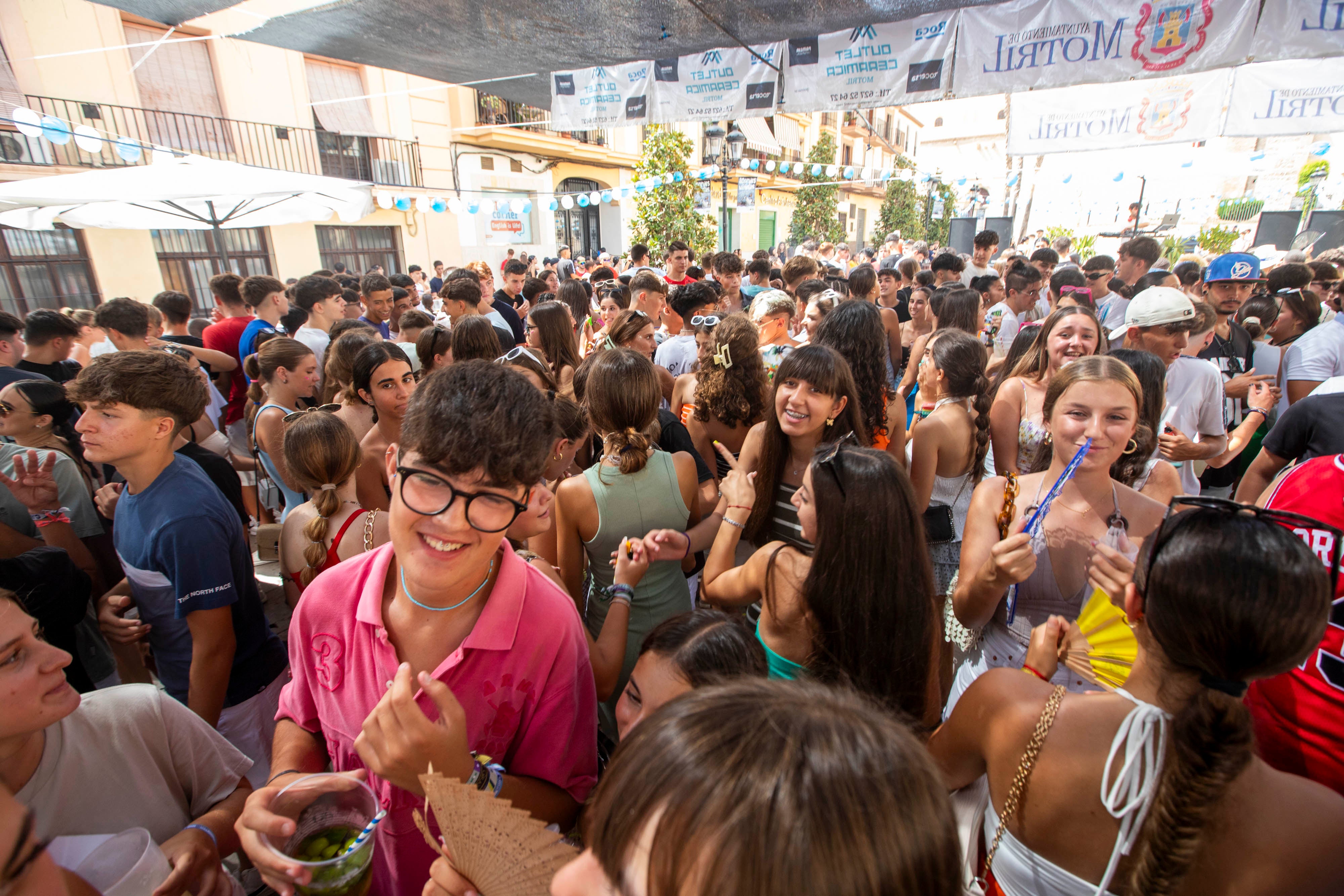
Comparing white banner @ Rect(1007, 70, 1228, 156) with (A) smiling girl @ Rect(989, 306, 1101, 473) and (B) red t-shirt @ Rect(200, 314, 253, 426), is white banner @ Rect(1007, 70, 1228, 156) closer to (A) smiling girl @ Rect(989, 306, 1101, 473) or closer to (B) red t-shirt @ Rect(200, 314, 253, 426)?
(A) smiling girl @ Rect(989, 306, 1101, 473)

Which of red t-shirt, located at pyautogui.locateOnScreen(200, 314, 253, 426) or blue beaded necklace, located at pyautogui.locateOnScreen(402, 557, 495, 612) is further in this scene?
red t-shirt, located at pyautogui.locateOnScreen(200, 314, 253, 426)

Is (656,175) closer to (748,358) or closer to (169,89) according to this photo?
(748,358)

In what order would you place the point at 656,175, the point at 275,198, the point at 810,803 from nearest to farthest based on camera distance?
the point at 810,803 → the point at 275,198 → the point at 656,175

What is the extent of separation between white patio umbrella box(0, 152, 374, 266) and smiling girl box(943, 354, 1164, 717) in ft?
24.1

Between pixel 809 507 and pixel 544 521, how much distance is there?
0.76 meters

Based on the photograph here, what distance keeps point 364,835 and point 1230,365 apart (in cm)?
567

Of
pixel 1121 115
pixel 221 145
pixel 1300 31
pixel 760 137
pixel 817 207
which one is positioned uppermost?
pixel 760 137

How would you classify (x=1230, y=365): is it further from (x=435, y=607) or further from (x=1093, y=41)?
(x=435, y=607)

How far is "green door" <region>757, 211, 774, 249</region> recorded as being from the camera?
102ft

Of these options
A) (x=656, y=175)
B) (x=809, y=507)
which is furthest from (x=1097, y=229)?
(x=809, y=507)

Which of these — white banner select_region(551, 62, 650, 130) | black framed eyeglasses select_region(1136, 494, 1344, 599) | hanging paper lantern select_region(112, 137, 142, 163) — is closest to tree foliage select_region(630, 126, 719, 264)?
white banner select_region(551, 62, 650, 130)

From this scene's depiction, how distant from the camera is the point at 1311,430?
7.71 feet

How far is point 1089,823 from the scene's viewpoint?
1109mm

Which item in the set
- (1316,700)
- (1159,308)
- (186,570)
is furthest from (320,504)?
(1159,308)
